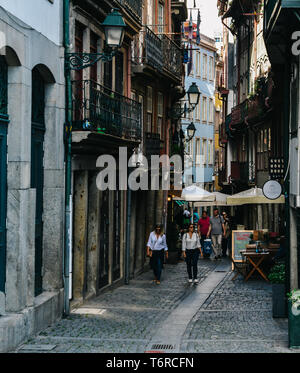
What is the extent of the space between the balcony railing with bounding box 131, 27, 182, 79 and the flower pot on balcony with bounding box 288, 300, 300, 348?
14410 mm

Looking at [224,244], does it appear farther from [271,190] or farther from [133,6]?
[271,190]

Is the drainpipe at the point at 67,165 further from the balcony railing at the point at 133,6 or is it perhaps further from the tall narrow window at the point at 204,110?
the tall narrow window at the point at 204,110

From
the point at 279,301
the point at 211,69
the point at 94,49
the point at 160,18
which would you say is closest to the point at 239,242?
the point at 94,49

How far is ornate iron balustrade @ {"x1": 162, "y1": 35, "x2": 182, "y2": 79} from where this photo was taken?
28875mm

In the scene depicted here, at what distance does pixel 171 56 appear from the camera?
99.1 feet

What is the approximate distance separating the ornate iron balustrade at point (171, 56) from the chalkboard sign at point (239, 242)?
25.5 feet

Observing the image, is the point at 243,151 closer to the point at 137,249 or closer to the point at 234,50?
the point at 234,50

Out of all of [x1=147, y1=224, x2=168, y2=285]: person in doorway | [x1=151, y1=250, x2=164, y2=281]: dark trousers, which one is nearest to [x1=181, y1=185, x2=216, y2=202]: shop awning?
[x1=151, y1=250, x2=164, y2=281]: dark trousers

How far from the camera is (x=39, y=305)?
13.3m

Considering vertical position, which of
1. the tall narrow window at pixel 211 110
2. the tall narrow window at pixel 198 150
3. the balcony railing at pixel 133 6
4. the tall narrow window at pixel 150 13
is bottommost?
the tall narrow window at pixel 198 150

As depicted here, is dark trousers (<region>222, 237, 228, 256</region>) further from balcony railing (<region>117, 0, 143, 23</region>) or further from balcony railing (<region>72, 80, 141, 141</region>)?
balcony railing (<region>72, 80, 141, 141</region>)

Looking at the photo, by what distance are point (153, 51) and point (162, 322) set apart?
13.0 meters

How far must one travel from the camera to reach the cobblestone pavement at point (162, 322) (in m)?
12.2

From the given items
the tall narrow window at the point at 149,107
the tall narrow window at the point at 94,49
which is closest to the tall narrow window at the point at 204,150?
the tall narrow window at the point at 149,107
